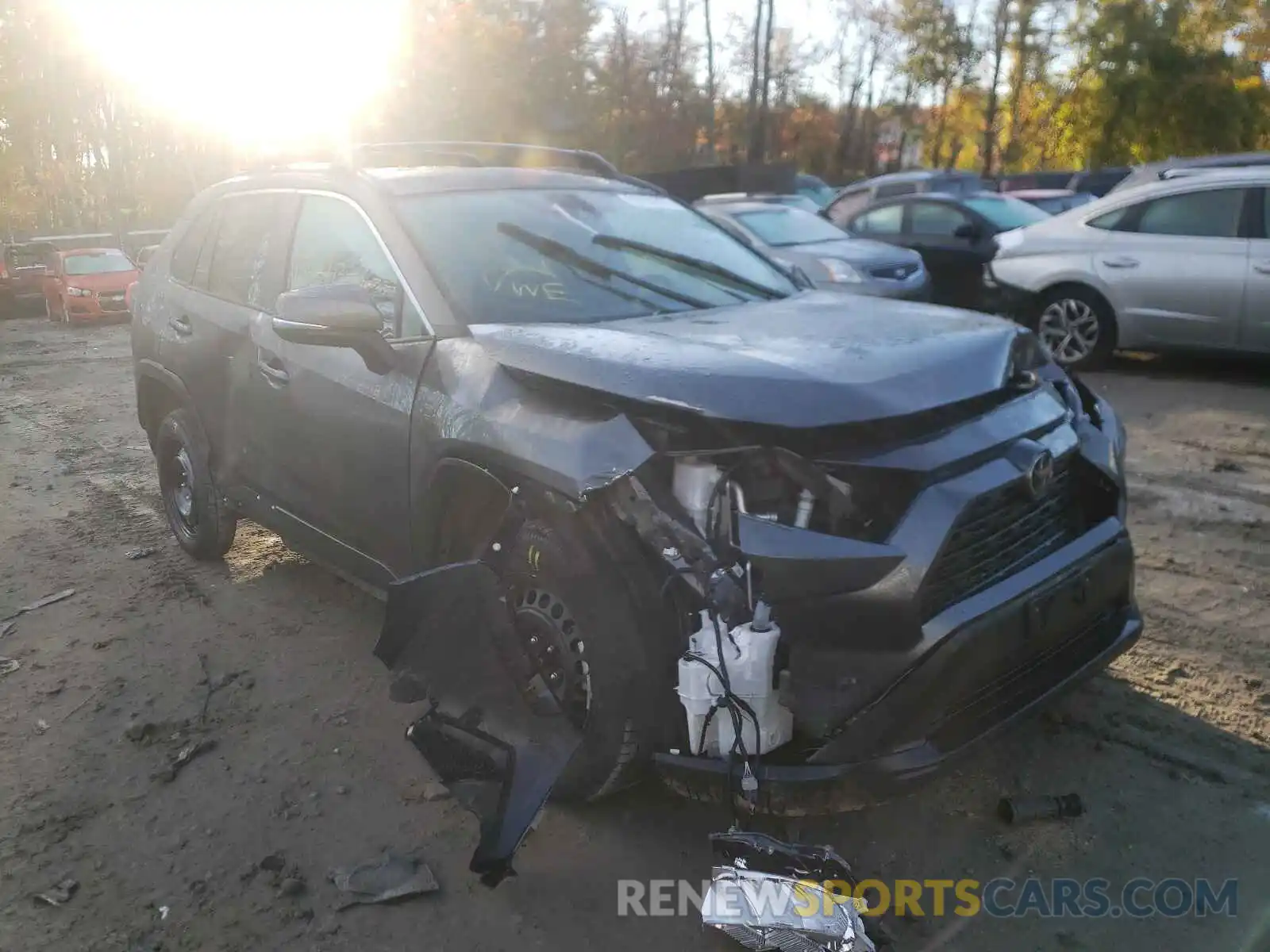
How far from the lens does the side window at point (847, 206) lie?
12.9m

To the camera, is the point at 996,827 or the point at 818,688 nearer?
the point at 818,688

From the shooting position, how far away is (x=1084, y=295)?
8.70 metres

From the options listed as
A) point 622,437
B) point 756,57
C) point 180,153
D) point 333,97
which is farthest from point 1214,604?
point 180,153

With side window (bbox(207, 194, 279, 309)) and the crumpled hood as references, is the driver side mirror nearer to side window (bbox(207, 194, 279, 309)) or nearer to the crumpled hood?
A: the crumpled hood

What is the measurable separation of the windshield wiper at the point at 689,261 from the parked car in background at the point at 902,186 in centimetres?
1037

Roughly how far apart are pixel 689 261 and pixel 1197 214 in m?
5.87

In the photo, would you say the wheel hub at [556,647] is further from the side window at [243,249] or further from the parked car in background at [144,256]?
the parked car in background at [144,256]

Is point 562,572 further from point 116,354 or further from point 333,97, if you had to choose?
point 333,97

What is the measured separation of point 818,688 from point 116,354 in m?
14.9

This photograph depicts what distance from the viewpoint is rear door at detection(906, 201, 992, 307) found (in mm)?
11422

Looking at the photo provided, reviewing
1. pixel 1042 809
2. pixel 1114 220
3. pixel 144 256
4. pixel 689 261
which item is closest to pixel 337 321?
pixel 689 261

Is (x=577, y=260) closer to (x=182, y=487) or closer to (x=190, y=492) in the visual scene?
(x=190, y=492)

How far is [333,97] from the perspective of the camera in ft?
82.7

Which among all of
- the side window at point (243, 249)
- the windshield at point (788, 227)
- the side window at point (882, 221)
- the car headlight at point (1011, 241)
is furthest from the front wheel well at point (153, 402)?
the side window at point (882, 221)
